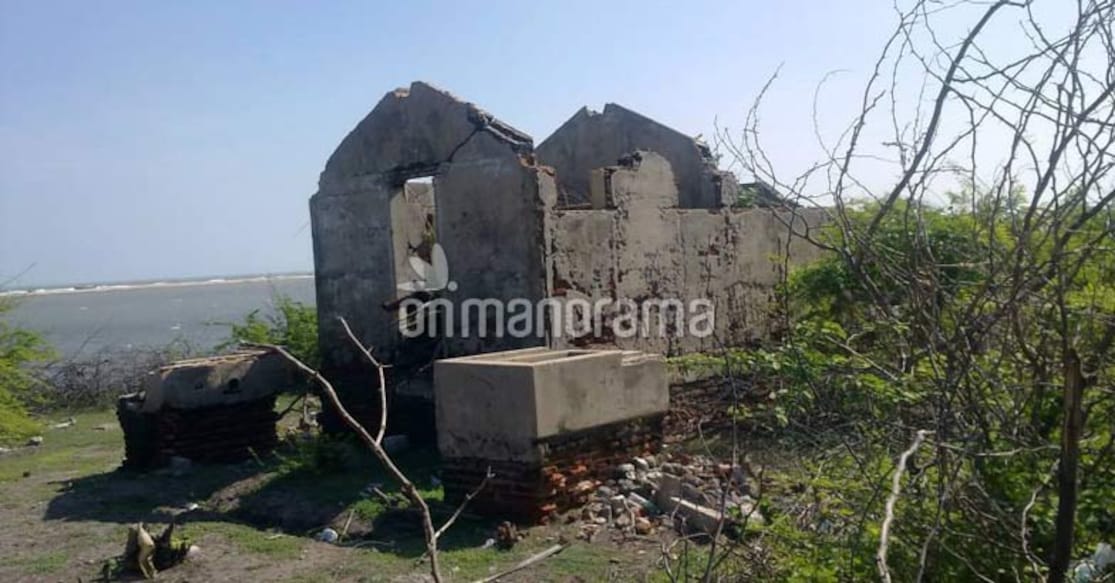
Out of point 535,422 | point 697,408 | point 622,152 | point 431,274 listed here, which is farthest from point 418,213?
point 535,422

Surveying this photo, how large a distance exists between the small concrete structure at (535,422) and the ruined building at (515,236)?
1248mm

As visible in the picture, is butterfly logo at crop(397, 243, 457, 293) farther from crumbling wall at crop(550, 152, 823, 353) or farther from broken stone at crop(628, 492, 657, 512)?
broken stone at crop(628, 492, 657, 512)

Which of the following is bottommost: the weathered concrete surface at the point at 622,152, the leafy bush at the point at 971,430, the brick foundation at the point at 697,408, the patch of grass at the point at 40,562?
the patch of grass at the point at 40,562

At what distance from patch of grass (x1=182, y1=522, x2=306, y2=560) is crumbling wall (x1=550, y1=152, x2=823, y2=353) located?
273 centimetres

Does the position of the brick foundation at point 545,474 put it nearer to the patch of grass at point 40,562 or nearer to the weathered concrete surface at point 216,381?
the patch of grass at point 40,562

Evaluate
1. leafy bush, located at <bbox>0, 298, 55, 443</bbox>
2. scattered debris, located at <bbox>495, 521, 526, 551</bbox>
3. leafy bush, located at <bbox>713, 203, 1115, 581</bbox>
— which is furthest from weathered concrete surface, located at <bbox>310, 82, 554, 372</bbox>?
leafy bush, located at <bbox>713, 203, 1115, 581</bbox>

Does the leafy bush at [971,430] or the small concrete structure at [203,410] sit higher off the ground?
the leafy bush at [971,430]

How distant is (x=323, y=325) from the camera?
11.3m

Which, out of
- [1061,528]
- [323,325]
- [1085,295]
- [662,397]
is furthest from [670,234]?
[1061,528]

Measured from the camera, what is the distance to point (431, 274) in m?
10.2

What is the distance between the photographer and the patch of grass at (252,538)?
6969mm

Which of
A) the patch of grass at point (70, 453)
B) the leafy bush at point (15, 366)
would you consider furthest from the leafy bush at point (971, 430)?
the leafy bush at point (15, 366)

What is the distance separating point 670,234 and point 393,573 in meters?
4.69

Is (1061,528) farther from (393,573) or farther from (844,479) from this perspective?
(393,573)
